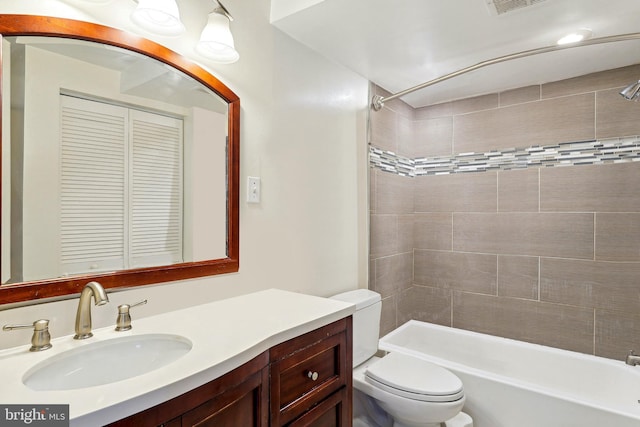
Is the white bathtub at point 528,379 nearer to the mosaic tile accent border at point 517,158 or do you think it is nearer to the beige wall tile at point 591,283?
the beige wall tile at point 591,283

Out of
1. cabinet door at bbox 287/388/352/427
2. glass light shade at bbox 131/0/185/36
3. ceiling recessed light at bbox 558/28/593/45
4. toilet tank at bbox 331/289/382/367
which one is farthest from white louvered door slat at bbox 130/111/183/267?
ceiling recessed light at bbox 558/28/593/45

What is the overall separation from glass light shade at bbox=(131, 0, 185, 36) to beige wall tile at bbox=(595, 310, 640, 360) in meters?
2.82

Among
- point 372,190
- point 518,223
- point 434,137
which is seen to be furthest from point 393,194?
point 518,223

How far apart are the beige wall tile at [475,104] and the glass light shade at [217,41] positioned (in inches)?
78.8

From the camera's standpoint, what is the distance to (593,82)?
2303mm

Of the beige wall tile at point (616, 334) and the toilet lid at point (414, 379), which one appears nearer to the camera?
the toilet lid at point (414, 379)

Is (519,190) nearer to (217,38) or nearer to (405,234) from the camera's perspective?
(405,234)

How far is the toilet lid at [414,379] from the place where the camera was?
1689 millimetres

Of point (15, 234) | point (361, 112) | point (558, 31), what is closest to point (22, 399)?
point (15, 234)

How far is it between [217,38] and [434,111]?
81.8 inches

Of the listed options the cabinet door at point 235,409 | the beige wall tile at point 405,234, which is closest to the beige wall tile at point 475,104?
the beige wall tile at point 405,234

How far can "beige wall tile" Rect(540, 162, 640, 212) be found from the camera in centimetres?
221

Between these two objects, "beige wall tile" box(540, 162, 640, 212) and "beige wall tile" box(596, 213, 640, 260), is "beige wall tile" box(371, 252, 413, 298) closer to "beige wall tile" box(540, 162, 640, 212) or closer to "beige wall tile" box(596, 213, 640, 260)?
"beige wall tile" box(540, 162, 640, 212)

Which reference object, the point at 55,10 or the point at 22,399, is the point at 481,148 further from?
the point at 22,399
